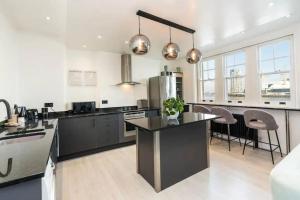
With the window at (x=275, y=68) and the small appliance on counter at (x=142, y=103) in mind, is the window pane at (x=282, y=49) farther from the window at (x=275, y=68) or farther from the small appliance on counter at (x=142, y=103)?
the small appliance on counter at (x=142, y=103)

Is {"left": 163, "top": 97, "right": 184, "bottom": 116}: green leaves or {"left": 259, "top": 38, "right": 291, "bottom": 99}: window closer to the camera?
{"left": 163, "top": 97, "right": 184, "bottom": 116}: green leaves

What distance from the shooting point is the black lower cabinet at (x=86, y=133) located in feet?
10.9

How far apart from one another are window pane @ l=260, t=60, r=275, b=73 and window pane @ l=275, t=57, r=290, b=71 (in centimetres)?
8

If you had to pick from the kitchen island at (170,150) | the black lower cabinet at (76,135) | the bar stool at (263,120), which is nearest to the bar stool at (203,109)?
the bar stool at (263,120)

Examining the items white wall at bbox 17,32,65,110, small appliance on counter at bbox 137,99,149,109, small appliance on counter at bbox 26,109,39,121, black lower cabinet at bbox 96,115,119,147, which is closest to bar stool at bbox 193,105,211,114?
small appliance on counter at bbox 137,99,149,109

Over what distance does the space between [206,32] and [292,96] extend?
2.13m

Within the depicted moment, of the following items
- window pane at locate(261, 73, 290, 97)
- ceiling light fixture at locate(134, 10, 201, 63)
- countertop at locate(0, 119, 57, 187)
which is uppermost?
ceiling light fixture at locate(134, 10, 201, 63)

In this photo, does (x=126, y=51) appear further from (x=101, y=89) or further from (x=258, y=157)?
(x=258, y=157)

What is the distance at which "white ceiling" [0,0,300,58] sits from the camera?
7.43 feet

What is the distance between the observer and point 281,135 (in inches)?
132

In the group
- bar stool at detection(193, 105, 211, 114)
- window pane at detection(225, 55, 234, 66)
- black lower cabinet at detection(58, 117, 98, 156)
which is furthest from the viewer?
window pane at detection(225, 55, 234, 66)

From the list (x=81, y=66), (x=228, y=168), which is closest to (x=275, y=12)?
(x=228, y=168)

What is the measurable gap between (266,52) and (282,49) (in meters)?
0.29

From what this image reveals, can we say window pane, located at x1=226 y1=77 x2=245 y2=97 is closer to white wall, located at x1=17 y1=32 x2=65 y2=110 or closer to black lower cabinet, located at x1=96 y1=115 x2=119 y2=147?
black lower cabinet, located at x1=96 y1=115 x2=119 y2=147
